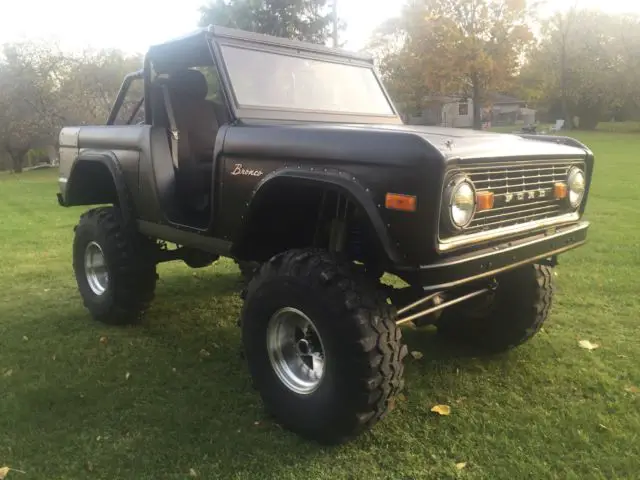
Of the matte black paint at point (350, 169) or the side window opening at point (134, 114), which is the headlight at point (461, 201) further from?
the side window opening at point (134, 114)

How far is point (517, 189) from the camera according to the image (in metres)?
3.00

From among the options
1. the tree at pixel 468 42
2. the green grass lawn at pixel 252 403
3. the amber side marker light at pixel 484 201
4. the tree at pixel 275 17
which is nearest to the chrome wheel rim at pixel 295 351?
the green grass lawn at pixel 252 403

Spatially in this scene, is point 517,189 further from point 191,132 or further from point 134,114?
point 134,114

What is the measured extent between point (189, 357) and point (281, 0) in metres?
17.4

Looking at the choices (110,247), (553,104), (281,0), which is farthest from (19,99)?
(553,104)

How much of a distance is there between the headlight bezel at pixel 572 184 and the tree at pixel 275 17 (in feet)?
55.2

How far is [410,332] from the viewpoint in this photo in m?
4.58

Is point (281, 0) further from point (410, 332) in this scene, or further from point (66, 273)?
point (410, 332)

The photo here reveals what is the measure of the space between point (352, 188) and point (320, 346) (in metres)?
0.91

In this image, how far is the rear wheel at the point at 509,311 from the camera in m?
3.88

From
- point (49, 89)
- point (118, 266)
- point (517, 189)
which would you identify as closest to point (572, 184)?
point (517, 189)

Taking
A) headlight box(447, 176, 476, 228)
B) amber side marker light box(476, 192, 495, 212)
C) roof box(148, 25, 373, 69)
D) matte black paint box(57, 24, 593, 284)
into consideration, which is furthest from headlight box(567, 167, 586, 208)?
roof box(148, 25, 373, 69)

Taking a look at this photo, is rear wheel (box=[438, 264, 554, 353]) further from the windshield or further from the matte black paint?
the windshield

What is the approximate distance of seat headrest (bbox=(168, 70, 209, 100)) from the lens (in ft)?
14.5
